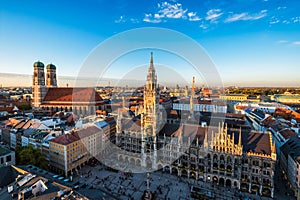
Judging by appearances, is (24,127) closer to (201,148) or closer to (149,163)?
(149,163)

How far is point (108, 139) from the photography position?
68.1 metres

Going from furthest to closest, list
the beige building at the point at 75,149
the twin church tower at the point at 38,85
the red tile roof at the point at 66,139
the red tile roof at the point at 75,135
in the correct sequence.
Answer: the twin church tower at the point at 38,85
the red tile roof at the point at 75,135
the red tile roof at the point at 66,139
the beige building at the point at 75,149

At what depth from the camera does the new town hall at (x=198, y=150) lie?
42031mm

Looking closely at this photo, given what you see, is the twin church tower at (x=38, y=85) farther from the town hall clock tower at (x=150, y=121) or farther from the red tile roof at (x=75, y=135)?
the town hall clock tower at (x=150, y=121)

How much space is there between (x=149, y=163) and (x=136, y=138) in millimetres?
9050

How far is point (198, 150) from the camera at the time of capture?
46.7 meters

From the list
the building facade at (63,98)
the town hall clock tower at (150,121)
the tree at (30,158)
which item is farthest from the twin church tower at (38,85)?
the town hall clock tower at (150,121)

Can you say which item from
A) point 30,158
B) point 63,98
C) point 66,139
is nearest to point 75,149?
point 66,139

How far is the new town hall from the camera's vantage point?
4203 cm

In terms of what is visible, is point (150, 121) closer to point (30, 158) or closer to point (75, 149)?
point (75, 149)

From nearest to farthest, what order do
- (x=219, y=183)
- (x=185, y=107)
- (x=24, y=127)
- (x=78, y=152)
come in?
(x=219, y=183), (x=78, y=152), (x=24, y=127), (x=185, y=107)

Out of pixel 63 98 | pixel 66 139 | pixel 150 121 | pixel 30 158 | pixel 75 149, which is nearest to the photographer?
pixel 30 158

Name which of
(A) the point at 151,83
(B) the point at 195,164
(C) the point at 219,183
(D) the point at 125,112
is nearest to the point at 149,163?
(B) the point at 195,164

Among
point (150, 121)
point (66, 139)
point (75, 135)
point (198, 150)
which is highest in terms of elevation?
point (150, 121)
